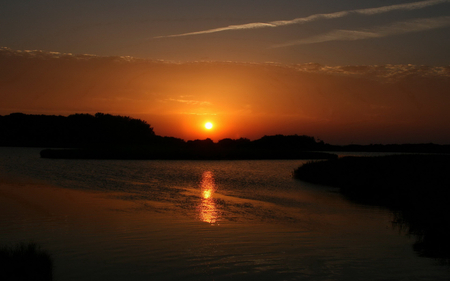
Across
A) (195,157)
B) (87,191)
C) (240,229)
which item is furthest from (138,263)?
(195,157)

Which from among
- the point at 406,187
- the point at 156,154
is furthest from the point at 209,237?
the point at 156,154

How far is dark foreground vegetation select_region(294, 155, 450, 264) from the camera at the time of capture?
11.5m

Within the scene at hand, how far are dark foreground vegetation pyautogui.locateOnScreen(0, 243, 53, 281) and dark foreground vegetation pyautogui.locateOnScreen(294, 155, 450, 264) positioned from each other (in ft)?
29.5

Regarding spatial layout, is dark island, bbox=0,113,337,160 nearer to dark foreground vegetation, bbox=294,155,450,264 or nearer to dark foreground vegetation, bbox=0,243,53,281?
dark foreground vegetation, bbox=294,155,450,264

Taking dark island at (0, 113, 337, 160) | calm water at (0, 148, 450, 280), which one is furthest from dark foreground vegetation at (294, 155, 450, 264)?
dark island at (0, 113, 337, 160)

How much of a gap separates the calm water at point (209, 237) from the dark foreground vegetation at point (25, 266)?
446 millimetres

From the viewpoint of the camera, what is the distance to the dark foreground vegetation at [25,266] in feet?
21.8

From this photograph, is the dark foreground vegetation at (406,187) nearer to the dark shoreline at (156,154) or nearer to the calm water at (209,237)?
the calm water at (209,237)

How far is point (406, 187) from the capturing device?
797 inches

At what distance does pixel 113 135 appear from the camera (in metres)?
104

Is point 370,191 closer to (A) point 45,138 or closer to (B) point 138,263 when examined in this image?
(B) point 138,263

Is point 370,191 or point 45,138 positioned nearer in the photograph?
point 370,191

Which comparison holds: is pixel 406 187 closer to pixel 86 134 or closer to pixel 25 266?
pixel 25 266

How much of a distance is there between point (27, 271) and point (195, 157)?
57107mm
